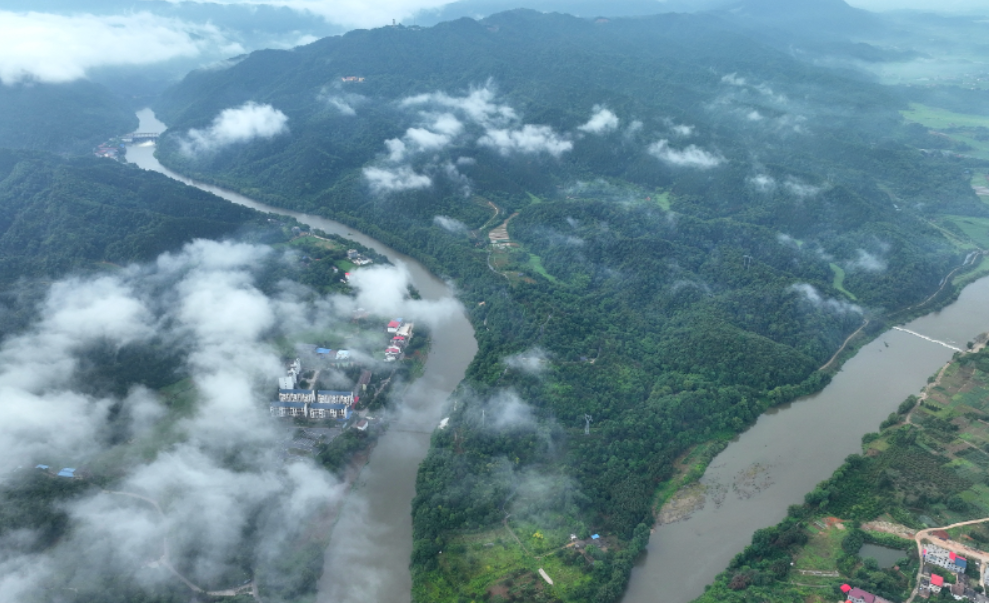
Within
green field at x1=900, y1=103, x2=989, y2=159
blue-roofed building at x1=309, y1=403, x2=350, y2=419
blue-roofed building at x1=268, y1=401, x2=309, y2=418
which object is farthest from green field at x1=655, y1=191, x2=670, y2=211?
green field at x1=900, y1=103, x2=989, y2=159

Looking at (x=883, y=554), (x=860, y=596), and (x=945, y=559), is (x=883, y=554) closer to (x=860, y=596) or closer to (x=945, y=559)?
(x=945, y=559)

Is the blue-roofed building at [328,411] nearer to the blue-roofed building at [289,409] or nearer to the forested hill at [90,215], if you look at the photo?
the blue-roofed building at [289,409]

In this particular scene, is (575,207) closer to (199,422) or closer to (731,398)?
(731,398)

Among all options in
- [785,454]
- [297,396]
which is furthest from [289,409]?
[785,454]

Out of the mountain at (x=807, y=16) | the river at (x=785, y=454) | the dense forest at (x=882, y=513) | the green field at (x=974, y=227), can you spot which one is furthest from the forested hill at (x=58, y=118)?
the mountain at (x=807, y=16)

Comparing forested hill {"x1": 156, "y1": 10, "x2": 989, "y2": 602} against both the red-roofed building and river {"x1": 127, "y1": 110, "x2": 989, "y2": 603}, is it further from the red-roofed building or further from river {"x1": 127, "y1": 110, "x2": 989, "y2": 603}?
the red-roofed building

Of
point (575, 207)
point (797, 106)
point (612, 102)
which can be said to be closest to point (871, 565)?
point (575, 207)
